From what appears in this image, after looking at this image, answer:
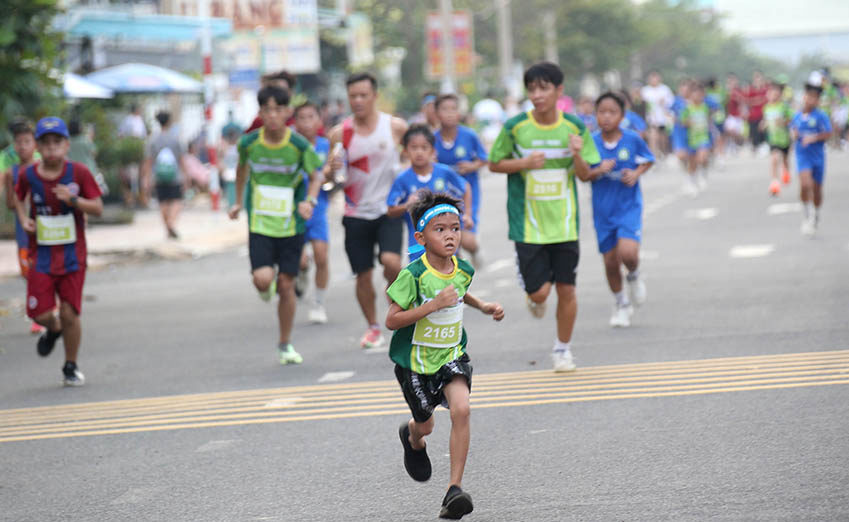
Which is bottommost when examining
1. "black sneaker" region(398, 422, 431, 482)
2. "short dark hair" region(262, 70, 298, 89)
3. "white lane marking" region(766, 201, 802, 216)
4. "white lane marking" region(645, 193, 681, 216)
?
"white lane marking" region(645, 193, 681, 216)

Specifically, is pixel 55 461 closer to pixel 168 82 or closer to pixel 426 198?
pixel 426 198

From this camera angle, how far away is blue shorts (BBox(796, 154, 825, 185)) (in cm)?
1536

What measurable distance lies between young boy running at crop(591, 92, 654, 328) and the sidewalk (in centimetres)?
928

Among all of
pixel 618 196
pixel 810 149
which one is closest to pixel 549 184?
pixel 618 196

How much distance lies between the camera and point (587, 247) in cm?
1636

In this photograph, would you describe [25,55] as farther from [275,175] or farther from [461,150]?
[275,175]

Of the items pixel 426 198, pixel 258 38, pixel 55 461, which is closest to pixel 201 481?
pixel 55 461

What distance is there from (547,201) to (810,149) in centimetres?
777

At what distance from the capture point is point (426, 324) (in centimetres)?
568

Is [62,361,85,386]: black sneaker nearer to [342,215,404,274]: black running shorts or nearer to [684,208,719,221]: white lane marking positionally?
[342,215,404,274]: black running shorts

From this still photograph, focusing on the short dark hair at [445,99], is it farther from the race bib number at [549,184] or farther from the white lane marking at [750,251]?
the race bib number at [549,184]

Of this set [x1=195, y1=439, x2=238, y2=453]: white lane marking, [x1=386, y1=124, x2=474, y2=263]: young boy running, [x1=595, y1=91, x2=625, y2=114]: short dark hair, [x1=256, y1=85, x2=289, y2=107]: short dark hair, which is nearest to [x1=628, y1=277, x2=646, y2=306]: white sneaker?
[x1=595, y1=91, x2=625, y2=114]: short dark hair

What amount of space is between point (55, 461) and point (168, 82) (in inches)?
768

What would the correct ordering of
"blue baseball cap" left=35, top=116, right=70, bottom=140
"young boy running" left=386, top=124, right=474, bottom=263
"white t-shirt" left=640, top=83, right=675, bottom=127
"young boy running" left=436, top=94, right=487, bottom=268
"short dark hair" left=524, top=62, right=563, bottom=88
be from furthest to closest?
"white t-shirt" left=640, top=83, right=675, bottom=127 → "young boy running" left=436, top=94, right=487, bottom=268 → "young boy running" left=386, top=124, right=474, bottom=263 → "blue baseball cap" left=35, top=116, right=70, bottom=140 → "short dark hair" left=524, top=62, right=563, bottom=88
